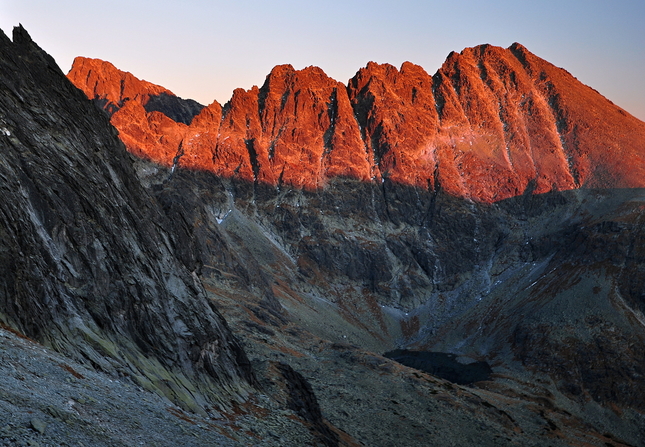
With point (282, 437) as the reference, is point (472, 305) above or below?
above

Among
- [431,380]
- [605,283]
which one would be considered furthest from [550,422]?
[605,283]

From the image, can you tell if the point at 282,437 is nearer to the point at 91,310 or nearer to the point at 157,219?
the point at 91,310

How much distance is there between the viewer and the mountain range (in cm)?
3278

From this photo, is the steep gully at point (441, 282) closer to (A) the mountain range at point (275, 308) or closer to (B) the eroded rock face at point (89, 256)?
(A) the mountain range at point (275, 308)

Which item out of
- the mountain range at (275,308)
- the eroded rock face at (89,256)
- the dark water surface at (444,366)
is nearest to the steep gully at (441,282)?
the mountain range at (275,308)

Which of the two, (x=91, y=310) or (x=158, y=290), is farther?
(x=158, y=290)

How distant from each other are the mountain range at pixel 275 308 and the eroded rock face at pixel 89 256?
17 cm

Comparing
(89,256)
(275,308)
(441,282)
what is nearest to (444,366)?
(275,308)

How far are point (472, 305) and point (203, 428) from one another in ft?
482

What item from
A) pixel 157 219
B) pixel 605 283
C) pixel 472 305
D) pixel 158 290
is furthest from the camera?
pixel 472 305

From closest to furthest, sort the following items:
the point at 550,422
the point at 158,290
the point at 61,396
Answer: the point at 61,396 < the point at 158,290 < the point at 550,422

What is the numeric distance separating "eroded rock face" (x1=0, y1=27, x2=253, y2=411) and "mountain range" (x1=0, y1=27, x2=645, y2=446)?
173 millimetres

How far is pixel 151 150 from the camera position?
653 feet

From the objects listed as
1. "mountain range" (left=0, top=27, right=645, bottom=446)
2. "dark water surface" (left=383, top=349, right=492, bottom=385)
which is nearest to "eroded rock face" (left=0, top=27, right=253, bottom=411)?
"mountain range" (left=0, top=27, right=645, bottom=446)
